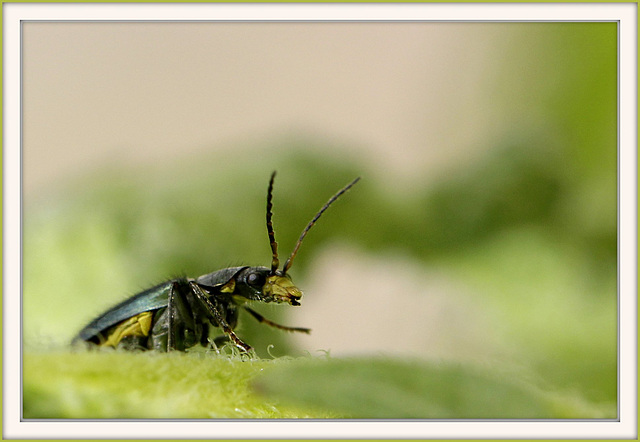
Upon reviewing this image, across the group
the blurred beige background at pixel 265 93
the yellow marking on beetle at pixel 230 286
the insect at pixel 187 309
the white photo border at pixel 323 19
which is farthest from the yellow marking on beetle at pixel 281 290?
the blurred beige background at pixel 265 93

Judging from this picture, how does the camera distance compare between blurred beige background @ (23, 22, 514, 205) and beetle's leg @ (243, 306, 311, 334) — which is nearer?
beetle's leg @ (243, 306, 311, 334)

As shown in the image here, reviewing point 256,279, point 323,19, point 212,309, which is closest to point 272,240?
point 256,279

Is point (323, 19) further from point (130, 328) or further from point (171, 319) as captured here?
point (130, 328)

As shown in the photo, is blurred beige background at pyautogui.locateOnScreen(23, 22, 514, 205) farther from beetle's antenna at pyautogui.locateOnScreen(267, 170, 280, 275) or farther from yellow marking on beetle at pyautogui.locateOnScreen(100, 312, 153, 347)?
yellow marking on beetle at pyautogui.locateOnScreen(100, 312, 153, 347)

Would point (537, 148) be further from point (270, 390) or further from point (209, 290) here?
point (270, 390)

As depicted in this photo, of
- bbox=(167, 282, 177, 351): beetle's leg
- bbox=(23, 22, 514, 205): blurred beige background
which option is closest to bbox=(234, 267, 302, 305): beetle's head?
bbox=(167, 282, 177, 351): beetle's leg

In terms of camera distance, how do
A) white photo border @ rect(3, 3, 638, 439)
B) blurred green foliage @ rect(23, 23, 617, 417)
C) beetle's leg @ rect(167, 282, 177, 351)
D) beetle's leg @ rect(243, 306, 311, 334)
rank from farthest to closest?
1. blurred green foliage @ rect(23, 23, 617, 417)
2. beetle's leg @ rect(243, 306, 311, 334)
3. beetle's leg @ rect(167, 282, 177, 351)
4. white photo border @ rect(3, 3, 638, 439)

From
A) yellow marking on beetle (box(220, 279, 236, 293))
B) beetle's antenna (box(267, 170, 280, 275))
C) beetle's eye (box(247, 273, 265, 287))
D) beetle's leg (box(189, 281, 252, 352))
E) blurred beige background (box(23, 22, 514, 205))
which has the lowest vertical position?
beetle's leg (box(189, 281, 252, 352))

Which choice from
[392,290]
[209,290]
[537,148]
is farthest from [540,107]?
[209,290]
